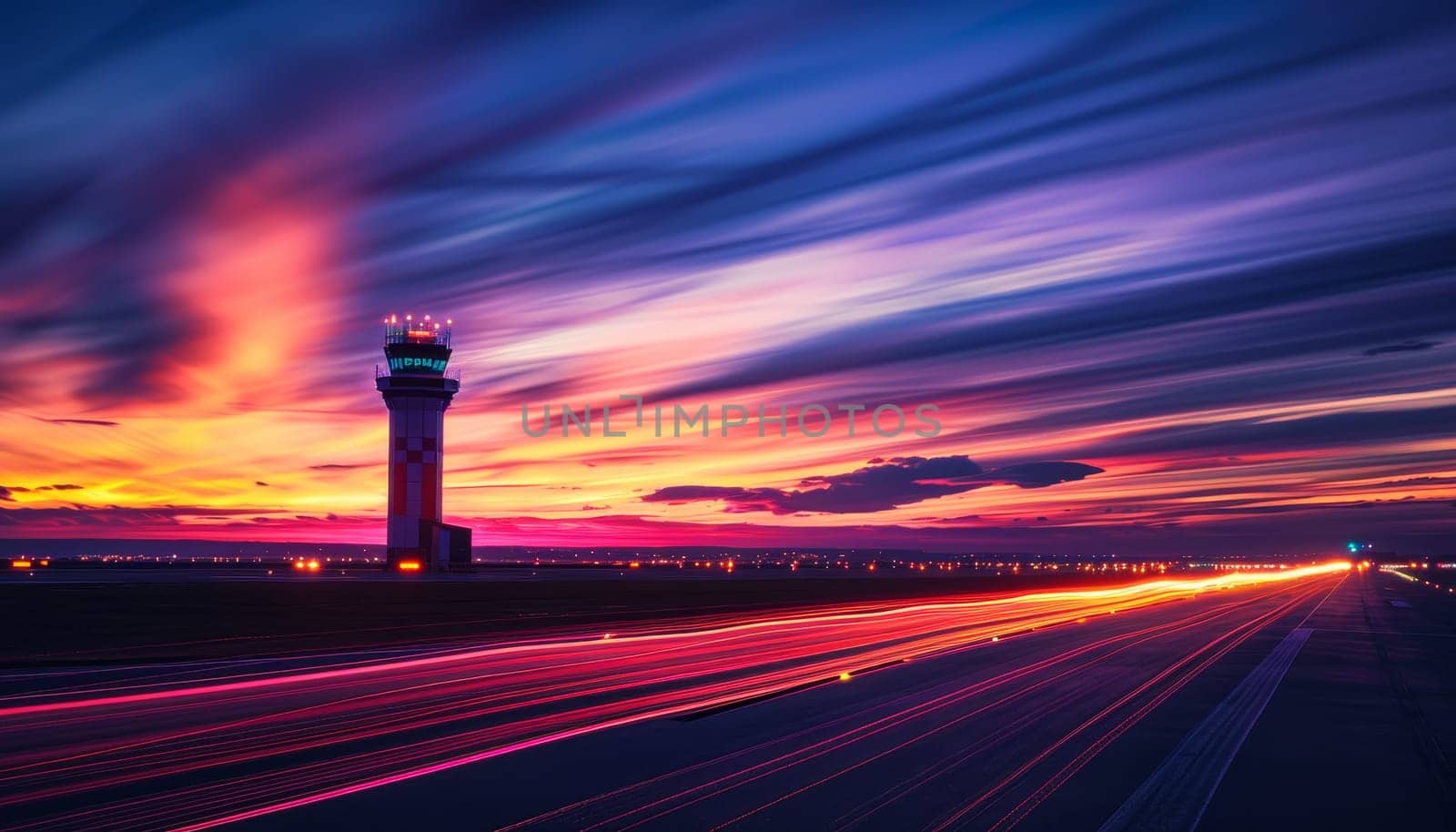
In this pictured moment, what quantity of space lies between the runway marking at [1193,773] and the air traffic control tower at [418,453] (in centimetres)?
7422

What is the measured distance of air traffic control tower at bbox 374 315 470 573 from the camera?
87.6 metres

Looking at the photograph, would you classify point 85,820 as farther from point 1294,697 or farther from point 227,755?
point 1294,697

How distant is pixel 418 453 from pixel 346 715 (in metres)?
74.5

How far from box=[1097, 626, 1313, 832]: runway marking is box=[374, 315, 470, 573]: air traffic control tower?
74220 mm

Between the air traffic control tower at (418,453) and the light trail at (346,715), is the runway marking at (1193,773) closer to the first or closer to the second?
the light trail at (346,715)

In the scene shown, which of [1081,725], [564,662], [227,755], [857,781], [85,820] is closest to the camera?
[85,820]

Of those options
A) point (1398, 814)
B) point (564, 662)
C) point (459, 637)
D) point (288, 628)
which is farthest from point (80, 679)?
point (1398, 814)

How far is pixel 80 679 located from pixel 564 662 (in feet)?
28.3

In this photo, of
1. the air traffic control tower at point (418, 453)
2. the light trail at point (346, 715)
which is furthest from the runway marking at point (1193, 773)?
the air traffic control tower at point (418, 453)

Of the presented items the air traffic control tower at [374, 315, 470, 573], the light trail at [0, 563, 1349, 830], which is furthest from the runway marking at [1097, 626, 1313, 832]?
the air traffic control tower at [374, 315, 470, 573]

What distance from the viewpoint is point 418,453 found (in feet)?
289

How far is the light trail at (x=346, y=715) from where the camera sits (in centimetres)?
1067

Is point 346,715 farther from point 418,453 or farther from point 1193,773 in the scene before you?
point 418,453

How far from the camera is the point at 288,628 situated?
113 feet
